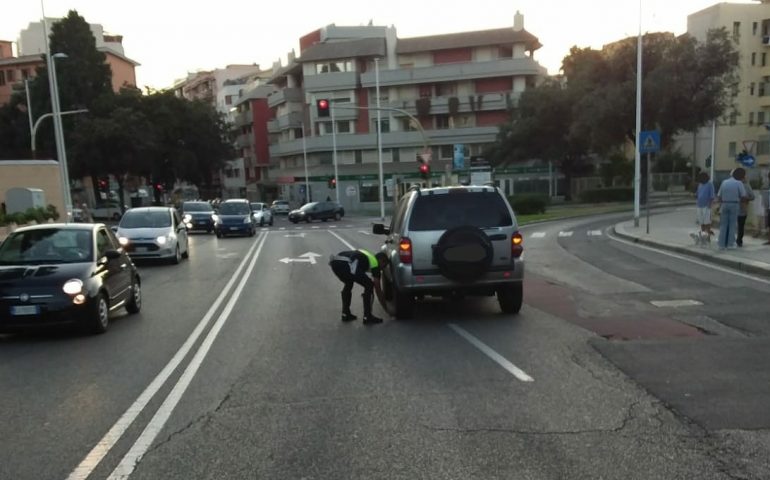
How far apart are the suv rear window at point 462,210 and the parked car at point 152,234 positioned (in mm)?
11225

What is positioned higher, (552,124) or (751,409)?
(552,124)

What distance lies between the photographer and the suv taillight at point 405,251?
28.9ft

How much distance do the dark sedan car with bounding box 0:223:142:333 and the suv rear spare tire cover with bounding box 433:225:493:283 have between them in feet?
15.1

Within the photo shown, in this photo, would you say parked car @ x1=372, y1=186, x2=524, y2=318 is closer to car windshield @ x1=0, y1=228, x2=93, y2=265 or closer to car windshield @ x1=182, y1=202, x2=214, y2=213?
car windshield @ x1=0, y1=228, x2=93, y2=265

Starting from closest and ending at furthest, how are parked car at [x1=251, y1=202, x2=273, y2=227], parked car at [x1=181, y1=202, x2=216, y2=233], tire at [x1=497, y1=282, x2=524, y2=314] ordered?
tire at [x1=497, y1=282, x2=524, y2=314], parked car at [x1=181, y1=202, x2=216, y2=233], parked car at [x1=251, y1=202, x2=273, y2=227]

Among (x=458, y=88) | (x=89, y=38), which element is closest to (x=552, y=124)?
(x=458, y=88)

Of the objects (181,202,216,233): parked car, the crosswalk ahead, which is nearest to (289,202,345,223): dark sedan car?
(181,202,216,233): parked car

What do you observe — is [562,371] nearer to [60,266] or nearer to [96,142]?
[60,266]

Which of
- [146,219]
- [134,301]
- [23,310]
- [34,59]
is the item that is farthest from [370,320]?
[34,59]

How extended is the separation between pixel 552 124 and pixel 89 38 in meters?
44.2

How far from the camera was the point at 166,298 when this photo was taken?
A: 40.7 feet

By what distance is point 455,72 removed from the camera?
66062 millimetres

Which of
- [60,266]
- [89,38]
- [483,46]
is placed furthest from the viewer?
[483,46]

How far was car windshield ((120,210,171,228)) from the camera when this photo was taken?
19000mm
